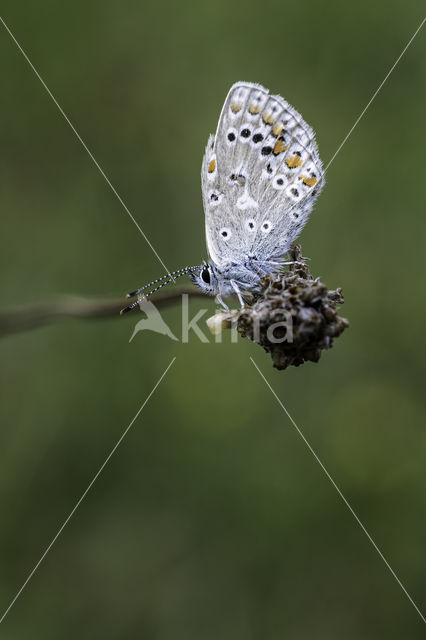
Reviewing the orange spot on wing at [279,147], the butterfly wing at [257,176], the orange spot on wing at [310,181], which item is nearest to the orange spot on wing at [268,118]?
the butterfly wing at [257,176]

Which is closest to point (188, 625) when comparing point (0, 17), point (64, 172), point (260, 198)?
point (260, 198)

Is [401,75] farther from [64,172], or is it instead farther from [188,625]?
[188,625]

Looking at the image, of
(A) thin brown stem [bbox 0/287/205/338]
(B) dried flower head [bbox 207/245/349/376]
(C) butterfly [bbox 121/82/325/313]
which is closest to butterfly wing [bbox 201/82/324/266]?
(C) butterfly [bbox 121/82/325/313]

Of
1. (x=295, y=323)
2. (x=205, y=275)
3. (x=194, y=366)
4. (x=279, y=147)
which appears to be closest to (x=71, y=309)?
(x=205, y=275)

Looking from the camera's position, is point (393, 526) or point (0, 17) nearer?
point (393, 526)

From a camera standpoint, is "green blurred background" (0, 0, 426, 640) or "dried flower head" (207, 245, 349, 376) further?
"green blurred background" (0, 0, 426, 640)

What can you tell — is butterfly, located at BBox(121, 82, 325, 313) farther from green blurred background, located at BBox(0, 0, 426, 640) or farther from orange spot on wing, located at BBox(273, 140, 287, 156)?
green blurred background, located at BBox(0, 0, 426, 640)

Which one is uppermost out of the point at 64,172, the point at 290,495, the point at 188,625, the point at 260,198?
the point at 260,198
